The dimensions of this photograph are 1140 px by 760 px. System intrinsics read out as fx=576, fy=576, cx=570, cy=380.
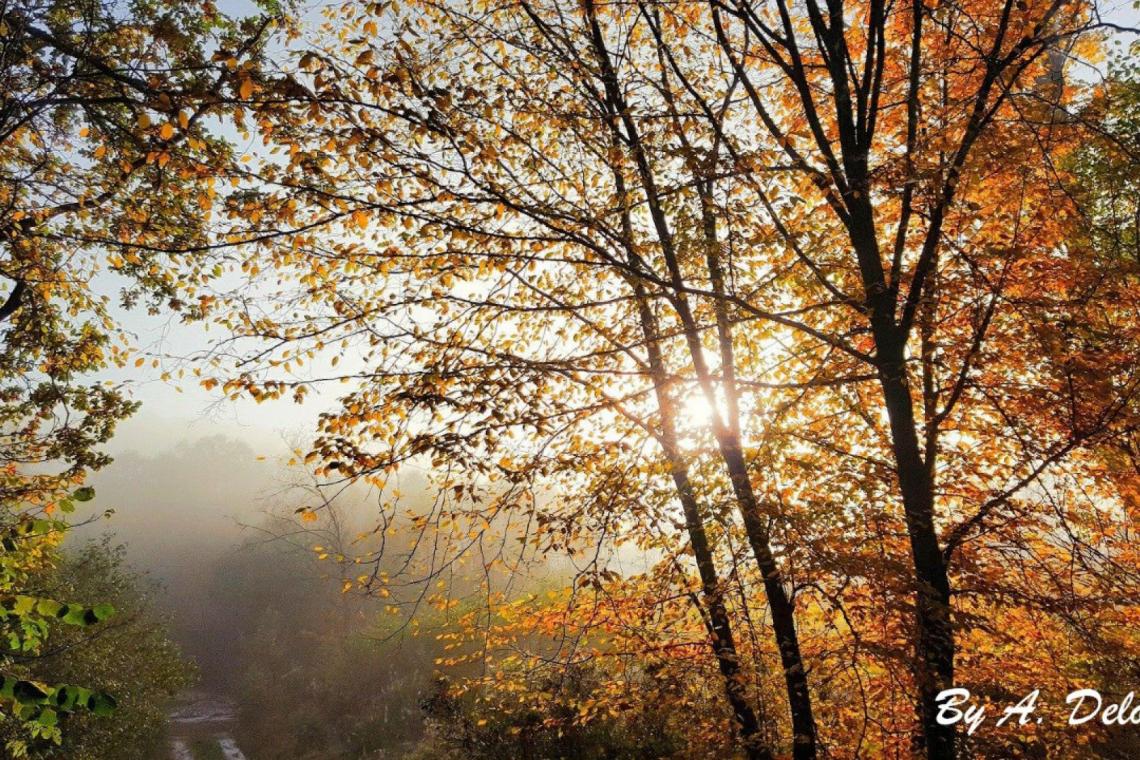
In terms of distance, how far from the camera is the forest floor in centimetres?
2336

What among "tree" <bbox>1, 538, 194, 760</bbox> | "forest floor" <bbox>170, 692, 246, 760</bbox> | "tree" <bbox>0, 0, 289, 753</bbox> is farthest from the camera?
"forest floor" <bbox>170, 692, 246, 760</bbox>

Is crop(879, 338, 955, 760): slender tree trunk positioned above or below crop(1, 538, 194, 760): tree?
above

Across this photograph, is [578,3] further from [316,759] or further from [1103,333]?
[316,759]

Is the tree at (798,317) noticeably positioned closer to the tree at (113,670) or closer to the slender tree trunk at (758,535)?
the slender tree trunk at (758,535)

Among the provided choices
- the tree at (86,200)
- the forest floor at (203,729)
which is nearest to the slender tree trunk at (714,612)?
the tree at (86,200)

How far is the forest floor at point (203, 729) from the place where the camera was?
23359 millimetres

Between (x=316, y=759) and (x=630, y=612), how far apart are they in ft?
71.6

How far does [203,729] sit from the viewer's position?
87.8 feet

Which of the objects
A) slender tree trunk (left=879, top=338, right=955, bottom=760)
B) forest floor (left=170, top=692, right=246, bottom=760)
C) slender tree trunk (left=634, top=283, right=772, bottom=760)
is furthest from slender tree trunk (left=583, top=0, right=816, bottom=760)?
forest floor (left=170, top=692, right=246, bottom=760)

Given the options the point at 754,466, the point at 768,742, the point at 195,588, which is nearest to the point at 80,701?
the point at 754,466

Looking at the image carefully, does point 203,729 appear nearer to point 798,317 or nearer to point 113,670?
point 113,670

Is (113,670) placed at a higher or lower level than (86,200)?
lower

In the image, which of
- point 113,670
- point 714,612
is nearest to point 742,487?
point 714,612

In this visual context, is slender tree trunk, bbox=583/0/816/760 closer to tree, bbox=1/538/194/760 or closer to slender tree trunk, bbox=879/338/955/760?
slender tree trunk, bbox=879/338/955/760
